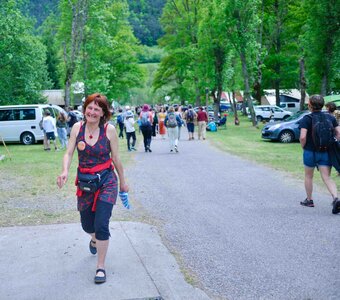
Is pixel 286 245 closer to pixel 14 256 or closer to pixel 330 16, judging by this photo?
pixel 14 256

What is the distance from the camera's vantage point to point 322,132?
7.57m

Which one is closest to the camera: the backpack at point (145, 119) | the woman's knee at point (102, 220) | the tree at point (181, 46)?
the woman's knee at point (102, 220)

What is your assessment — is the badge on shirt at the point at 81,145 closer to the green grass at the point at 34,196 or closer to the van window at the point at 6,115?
the green grass at the point at 34,196

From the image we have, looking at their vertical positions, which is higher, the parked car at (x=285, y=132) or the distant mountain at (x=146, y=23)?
the distant mountain at (x=146, y=23)

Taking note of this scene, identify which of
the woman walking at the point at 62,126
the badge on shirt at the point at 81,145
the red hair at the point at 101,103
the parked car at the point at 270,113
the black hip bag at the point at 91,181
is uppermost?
the red hair at the point at 101,103

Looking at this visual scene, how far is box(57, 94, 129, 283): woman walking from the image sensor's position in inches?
181

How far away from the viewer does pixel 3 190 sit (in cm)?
1002

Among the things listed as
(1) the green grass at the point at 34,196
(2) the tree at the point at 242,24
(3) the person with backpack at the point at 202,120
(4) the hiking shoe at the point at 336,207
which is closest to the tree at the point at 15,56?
(3) the person with backpack at the point at 202,120

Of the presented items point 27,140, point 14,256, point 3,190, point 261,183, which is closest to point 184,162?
point 261,183

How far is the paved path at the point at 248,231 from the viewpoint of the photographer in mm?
4566

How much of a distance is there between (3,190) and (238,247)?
19.8 ft

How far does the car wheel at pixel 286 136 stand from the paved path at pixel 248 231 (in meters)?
10.8

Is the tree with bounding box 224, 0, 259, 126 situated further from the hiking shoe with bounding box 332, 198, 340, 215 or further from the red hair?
the red hair

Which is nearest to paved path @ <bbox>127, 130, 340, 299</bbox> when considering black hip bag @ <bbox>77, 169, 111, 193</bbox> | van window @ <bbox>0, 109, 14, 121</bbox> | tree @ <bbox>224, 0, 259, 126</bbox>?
black hip bag @ <bbox>77, 169, 111, 193</bbox>
